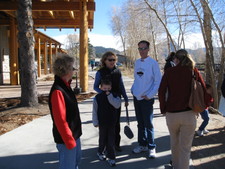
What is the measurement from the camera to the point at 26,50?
23.7 feet

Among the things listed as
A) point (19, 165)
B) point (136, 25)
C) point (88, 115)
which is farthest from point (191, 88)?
point (136, 25)

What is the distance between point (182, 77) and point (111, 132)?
139 centimetres

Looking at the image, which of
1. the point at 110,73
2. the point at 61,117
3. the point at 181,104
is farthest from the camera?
the point at 110,73

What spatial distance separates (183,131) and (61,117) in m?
1.55

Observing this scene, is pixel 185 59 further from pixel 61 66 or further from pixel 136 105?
pixel 61 66

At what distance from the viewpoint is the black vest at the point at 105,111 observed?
3.59 m

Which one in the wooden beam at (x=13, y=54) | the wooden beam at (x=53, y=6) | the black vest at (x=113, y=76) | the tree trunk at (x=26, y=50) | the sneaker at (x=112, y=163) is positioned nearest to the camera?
the sneaker at (x=112, y=163)

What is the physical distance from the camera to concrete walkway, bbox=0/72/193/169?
358cm

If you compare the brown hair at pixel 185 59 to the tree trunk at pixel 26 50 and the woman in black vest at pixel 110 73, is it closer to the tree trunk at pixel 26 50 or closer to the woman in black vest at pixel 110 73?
the woman in black vest at pixel 110 73

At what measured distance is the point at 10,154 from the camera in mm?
3967

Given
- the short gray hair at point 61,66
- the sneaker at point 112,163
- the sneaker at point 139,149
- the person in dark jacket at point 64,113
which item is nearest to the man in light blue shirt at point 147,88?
the sneaker at point 139,149

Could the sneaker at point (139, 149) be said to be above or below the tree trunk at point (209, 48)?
below

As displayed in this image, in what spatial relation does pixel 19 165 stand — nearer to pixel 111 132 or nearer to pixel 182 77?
pixel 111 132

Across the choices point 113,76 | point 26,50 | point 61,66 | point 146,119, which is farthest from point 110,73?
point 26,50
